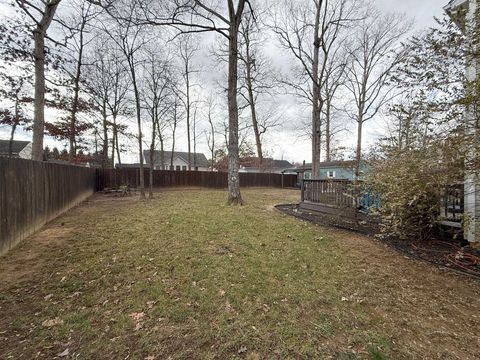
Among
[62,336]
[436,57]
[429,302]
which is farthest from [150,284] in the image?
[436,57]

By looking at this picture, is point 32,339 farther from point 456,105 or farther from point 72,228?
point 456,105

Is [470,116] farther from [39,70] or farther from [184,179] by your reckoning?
[184,179]

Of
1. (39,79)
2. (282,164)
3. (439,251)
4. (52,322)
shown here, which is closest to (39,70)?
(39,79)

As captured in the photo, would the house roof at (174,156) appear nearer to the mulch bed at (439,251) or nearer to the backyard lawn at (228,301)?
the backyard lawn at (228,301)

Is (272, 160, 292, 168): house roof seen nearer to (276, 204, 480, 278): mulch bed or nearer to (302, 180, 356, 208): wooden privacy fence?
(302, 180, 356, 208): wooden privacy fence

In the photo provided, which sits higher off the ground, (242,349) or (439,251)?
(439,251)

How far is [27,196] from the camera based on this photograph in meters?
5.05

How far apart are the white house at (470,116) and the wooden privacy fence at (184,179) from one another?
1782 cm

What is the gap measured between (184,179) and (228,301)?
18375mm

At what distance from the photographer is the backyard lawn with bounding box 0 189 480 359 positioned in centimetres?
211

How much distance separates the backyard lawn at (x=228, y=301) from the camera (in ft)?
6.91

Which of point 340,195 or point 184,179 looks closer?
Result: point 340,195

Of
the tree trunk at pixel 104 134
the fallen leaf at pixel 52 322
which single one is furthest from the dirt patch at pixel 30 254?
the tree trunk at pixel 104 134

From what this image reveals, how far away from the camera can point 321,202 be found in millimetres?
8102
